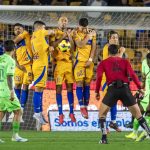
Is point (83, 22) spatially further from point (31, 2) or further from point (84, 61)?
point (31, 2)

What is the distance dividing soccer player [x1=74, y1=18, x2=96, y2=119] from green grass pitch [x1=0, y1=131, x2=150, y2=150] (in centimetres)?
128

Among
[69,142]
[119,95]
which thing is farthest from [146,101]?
[69,142]

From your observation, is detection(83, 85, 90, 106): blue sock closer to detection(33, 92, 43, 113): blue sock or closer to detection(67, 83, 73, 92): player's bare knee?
detection(67, 83, 73, 92): player's bare knee

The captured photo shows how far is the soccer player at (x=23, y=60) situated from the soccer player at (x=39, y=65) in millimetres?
417

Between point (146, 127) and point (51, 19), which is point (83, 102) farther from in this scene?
point (146, 127)

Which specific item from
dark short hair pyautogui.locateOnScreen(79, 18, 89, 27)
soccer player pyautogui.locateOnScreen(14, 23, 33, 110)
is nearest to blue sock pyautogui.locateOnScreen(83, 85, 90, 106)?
soccer player pyautogui.locateOnScreen(14, 23, 33, 110)

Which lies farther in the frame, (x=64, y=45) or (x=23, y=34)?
(x=23, y=34)

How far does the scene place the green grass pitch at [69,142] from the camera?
15.6 meters

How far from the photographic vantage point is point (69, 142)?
17000 millimetres

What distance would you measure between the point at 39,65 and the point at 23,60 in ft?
2.20

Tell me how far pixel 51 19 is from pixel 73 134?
342cm

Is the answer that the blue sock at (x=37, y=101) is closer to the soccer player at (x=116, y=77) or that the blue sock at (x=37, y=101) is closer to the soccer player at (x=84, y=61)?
the soccer player at (x=84, y=61)

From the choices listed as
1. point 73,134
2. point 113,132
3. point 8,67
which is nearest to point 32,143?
point 8,67

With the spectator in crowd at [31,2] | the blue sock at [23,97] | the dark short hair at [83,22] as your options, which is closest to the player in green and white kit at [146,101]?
the dark short hair at [83,22]
